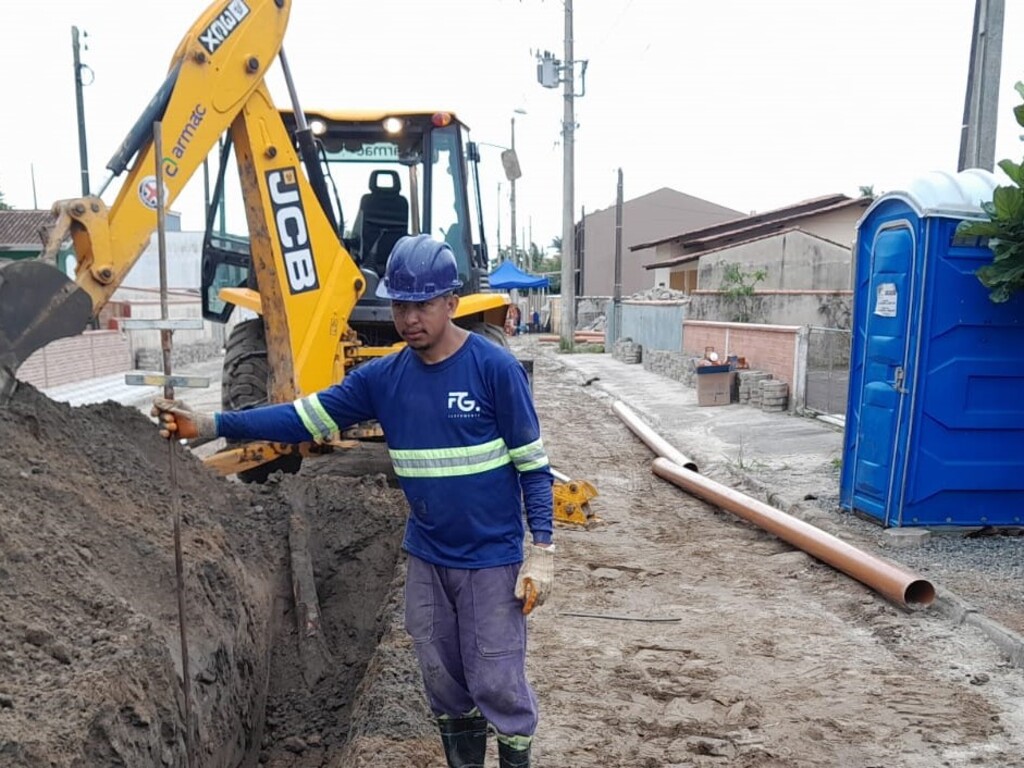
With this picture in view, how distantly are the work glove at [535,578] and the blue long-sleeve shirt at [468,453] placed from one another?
0.18 feet

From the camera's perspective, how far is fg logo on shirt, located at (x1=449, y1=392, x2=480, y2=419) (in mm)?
2955

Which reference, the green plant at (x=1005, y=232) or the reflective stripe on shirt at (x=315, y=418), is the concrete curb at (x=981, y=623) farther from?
the reflective stripe on shirt at (x=315, y=418)

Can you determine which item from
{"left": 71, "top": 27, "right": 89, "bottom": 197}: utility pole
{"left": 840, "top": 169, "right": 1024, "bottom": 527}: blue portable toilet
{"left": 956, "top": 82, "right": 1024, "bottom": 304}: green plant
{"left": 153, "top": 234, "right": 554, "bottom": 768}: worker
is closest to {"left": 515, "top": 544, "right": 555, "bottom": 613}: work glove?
{"left": 153, "top": 234, "right": 554, "bottom": 768}: worker

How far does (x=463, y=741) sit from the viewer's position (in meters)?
3.20

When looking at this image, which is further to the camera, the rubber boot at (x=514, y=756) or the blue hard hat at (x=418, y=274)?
the rubber boot at (x=514, y=756)

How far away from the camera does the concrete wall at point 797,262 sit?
1986 centimetres

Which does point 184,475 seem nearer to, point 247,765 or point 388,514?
point 388,514

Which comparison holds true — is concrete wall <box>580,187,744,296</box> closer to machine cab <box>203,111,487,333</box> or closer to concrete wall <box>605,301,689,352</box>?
concrete wall <box>605,301,689,352</box>

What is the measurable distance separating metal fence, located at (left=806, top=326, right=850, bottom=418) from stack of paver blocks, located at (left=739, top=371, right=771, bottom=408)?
83 cm

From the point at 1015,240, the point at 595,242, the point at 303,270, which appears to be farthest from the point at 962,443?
the point at 595,242

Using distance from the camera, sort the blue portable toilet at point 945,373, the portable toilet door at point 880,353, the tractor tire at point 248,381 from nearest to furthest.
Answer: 1. the blue portable toilet at point 945,373
2. the portable toilet door at point 880,353
3. the tractor tire at point 248,381

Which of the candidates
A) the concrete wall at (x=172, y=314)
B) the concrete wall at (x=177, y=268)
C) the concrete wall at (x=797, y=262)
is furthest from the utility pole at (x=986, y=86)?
the concrete wall at (x=177, y=268)

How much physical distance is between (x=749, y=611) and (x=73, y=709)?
157 inches

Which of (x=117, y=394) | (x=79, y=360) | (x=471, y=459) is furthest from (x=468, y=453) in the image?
(x=79, y=360)
